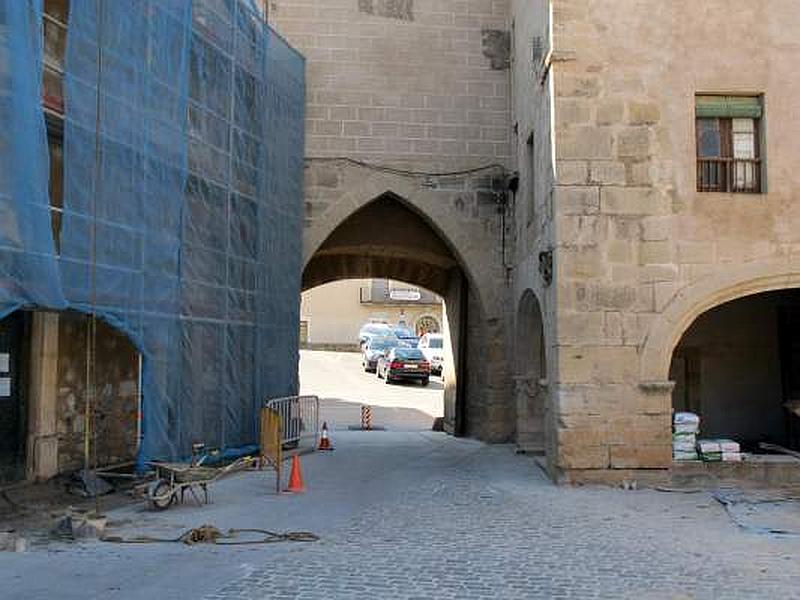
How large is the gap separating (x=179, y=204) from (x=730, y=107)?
7.05 meters

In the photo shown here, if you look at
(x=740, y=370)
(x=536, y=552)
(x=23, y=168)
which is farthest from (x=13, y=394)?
(x=740, y=370)

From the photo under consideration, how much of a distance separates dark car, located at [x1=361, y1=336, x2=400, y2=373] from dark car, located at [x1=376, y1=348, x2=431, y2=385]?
266 cm

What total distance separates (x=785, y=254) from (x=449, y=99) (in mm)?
7544

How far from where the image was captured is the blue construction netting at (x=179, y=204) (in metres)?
8.41

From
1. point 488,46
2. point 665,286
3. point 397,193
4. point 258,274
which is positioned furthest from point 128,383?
point 488,46

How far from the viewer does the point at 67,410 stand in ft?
34.1

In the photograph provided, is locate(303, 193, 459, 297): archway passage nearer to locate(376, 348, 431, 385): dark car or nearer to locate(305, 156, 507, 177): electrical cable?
locate(305, 156, 507, 177): electrical cable

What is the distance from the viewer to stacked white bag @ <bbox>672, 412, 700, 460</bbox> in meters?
10.5

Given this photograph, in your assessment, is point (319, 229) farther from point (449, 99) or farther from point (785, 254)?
point (785, 254)

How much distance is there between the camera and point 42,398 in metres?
9.85

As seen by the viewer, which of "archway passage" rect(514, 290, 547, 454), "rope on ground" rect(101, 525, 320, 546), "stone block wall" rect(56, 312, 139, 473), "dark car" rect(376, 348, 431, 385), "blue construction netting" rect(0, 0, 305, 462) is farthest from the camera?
"dark car" rect(376, 348, 431, 385)

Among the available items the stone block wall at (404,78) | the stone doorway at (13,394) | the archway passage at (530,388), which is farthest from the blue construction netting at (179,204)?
the archway passage at (530,388)

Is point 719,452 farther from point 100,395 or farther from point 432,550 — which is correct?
point 100,395

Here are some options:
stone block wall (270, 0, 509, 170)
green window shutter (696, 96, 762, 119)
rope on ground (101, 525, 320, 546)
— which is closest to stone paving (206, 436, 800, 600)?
rope on ground (101, 525, 320, 546)
